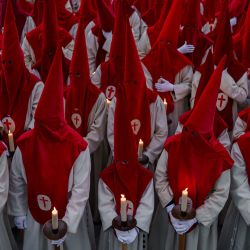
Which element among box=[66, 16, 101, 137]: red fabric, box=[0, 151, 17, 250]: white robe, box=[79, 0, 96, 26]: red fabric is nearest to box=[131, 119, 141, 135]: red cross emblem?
box=[66, 16, 101, 137]: red fabric

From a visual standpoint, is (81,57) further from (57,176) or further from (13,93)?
(57,176)

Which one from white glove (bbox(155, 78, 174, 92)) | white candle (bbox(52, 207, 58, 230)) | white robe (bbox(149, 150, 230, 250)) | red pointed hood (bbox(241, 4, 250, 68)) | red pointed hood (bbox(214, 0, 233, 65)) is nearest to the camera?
white candle (bbox(52, 207, 58, 230))

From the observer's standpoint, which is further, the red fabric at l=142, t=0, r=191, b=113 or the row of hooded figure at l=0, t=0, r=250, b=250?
the red fabric at l=142, t=0, r=191, b=113

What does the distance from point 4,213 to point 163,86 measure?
2190mm

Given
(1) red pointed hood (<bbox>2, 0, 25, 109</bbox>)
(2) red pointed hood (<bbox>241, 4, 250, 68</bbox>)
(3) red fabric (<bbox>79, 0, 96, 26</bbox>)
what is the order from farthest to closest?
(3) red fabric (<bbox>79, 0, 96, 26</bbox>), (2) red pointed hood (<bbox>241, 4, 250, 68</bbox>), (1) red pointed hood (<bbox>2, 0, 25, 109</bbox>)

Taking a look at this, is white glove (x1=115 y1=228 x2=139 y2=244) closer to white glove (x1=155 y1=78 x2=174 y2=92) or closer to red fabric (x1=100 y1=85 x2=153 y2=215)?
red fabric (x1=100 y1=85 x2=153 y2=215)

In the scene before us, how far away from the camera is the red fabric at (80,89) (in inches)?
169

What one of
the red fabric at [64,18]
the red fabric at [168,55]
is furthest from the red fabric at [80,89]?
the red fabric at [64,18]

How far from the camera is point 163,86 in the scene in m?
5.06

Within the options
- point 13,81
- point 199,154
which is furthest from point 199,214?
point 13,81

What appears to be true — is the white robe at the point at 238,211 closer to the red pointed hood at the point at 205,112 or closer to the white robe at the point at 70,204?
the red pointed hood at the point at 205,112

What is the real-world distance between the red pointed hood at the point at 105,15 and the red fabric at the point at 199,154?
2633mm

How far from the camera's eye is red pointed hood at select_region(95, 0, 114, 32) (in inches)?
227

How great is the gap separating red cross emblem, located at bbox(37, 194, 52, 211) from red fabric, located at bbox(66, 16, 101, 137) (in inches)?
40.8
